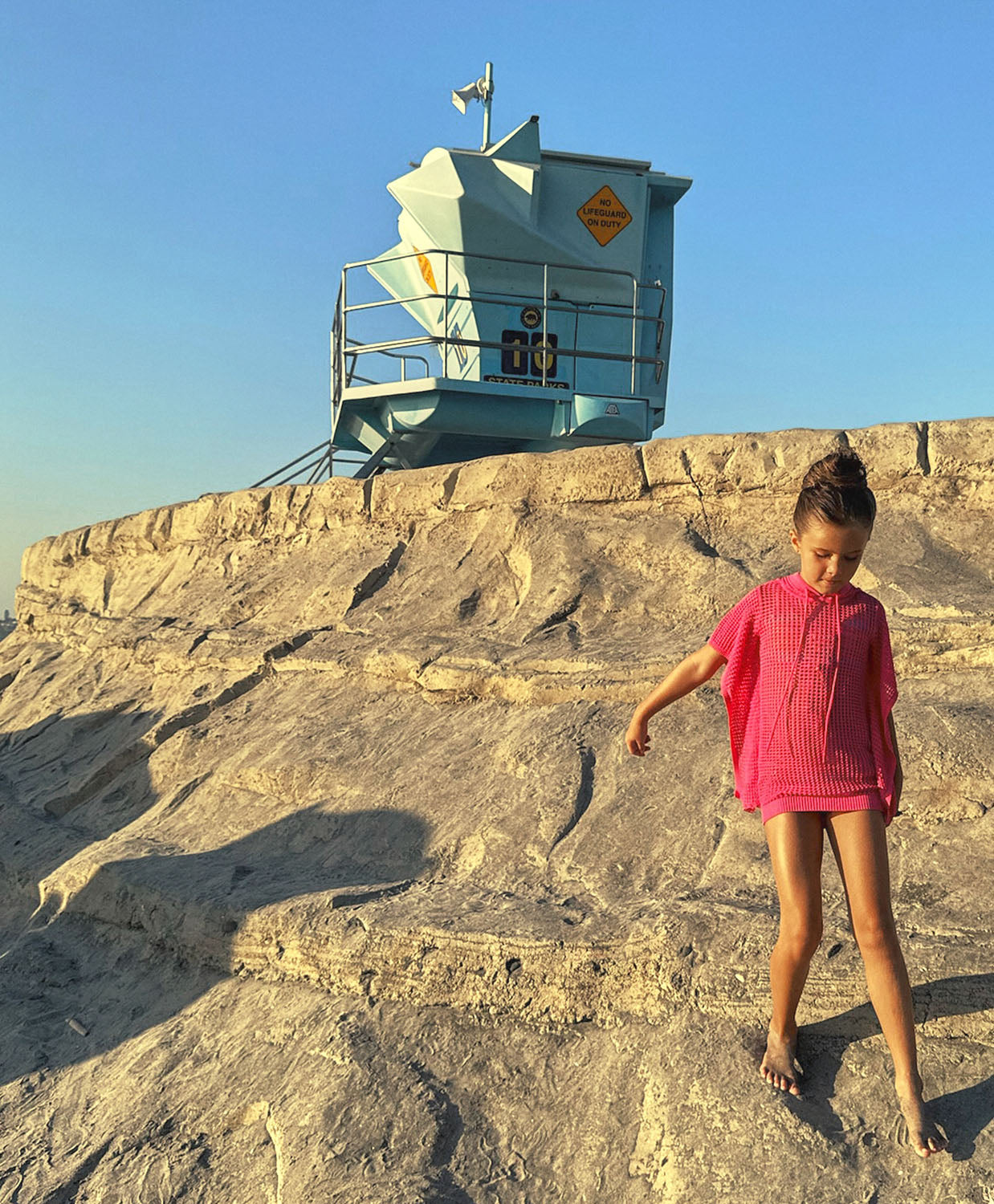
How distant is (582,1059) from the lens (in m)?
3.21

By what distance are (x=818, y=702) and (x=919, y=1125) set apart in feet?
3.47

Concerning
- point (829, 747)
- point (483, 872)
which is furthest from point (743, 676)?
point (483, 872)

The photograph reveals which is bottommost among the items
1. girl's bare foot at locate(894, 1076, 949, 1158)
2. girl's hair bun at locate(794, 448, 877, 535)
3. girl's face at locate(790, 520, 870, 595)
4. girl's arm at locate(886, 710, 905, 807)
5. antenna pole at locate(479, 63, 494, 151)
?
girl's bare foot at locate(894, 1076, 949, 1158)

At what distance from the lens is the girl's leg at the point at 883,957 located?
258 cm

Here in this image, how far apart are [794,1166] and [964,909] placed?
1137 mm

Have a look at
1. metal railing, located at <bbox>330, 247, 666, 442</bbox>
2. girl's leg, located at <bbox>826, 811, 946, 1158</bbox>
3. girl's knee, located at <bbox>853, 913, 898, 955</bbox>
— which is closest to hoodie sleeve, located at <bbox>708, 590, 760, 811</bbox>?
girl's leg, located at <bbox>826, 811, 946, 1158</bbox>

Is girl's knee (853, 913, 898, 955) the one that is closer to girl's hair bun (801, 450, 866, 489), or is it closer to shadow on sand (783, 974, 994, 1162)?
shadow on sand (783, 974, 994, 1162)

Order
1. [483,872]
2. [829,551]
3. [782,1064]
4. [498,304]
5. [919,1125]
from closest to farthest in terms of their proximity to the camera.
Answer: [919,1125]
[829,551]
[782,1064]
[483,872]
[498,304]

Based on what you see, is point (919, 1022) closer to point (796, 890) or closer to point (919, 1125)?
point (919, 1125)

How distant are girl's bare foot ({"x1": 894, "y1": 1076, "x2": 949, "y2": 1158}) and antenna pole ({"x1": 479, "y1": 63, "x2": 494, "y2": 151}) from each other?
9.37 meters

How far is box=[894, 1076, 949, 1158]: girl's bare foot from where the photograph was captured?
257 cm

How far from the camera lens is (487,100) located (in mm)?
10305

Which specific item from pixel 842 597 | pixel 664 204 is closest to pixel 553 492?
pixel 842 597

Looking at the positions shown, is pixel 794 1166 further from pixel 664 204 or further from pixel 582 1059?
pixel 664 204
